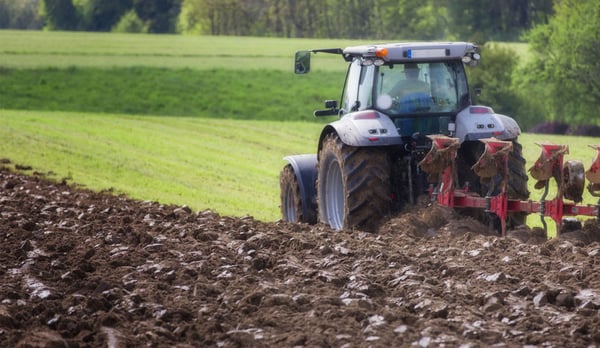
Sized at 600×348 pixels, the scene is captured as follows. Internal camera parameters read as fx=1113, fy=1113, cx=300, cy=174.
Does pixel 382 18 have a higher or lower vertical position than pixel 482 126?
higher

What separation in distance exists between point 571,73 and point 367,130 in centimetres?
3840

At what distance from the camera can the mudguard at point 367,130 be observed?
11016mm

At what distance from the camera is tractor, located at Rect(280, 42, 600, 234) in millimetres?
10742

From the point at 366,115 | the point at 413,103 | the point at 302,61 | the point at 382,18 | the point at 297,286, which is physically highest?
the point at 382,18

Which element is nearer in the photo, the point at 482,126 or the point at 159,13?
the point at 482,126

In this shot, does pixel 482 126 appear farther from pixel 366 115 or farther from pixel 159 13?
pixel 159 13

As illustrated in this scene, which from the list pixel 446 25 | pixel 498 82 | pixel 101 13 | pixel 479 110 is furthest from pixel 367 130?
pixel 101 13

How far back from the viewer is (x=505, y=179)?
10305 millimetres

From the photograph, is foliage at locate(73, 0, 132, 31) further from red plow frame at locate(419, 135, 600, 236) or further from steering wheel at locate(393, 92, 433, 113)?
red plow frame at locate(419, 135, 600, 236)

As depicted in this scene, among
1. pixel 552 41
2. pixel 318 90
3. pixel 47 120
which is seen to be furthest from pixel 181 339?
pixel 552 41

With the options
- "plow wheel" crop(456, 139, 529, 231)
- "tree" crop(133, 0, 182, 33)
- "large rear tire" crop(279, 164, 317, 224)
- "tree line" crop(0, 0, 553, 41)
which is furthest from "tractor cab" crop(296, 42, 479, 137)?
"tree" crop(133, 0, 182, 33)

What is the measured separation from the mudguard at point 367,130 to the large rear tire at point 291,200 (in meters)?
1.50

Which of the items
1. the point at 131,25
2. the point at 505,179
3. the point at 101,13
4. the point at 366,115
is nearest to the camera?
the point at 505,179

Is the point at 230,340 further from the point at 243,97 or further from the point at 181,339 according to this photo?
the point at 243,97
